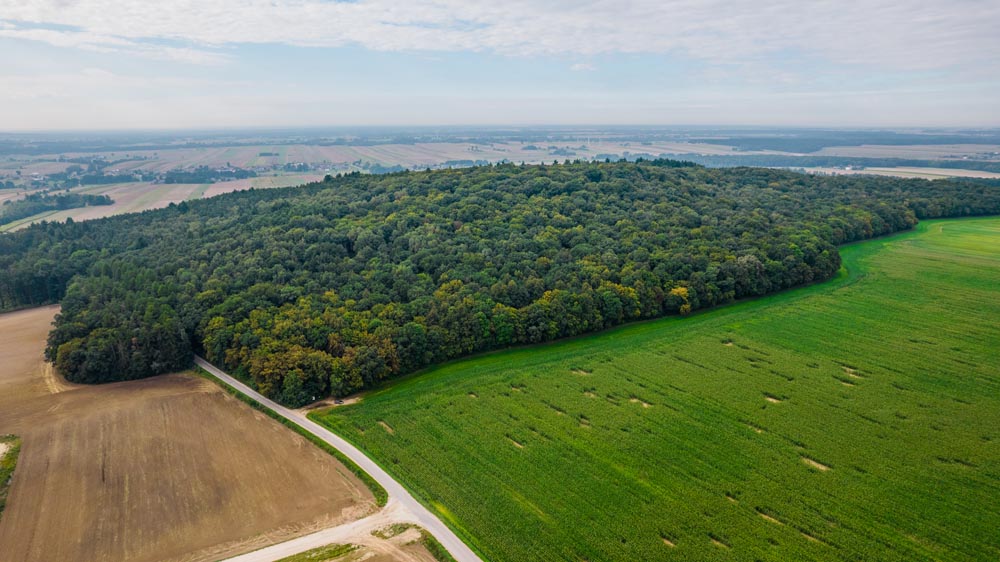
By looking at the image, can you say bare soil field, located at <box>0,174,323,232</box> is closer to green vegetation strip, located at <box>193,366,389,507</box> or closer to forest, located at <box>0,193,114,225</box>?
forest, located at <box>0,193,114,225</box>

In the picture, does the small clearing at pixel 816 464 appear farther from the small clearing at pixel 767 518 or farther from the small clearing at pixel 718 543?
the small clearing at pixel 718 543

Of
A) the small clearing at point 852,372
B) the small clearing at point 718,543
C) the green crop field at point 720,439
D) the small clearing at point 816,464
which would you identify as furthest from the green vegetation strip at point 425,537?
the small clearing at point 852,372

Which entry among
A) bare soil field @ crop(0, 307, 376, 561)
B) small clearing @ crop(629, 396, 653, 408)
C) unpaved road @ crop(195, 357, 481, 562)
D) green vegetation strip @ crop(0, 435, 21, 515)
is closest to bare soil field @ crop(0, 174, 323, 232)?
bare soil field @ crop(0, 307, 376, 561)

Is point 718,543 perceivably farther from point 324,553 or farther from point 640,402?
point 324,553

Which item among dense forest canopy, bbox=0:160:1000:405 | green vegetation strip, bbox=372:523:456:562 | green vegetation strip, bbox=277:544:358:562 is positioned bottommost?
green vegetation strip, bbox=277:544:358:562

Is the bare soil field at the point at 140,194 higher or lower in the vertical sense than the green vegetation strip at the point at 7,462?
higher

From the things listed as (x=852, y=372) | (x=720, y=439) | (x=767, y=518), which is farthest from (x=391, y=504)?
(x=852, y=372)

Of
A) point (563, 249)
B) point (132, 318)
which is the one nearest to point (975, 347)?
point (563, 249)
